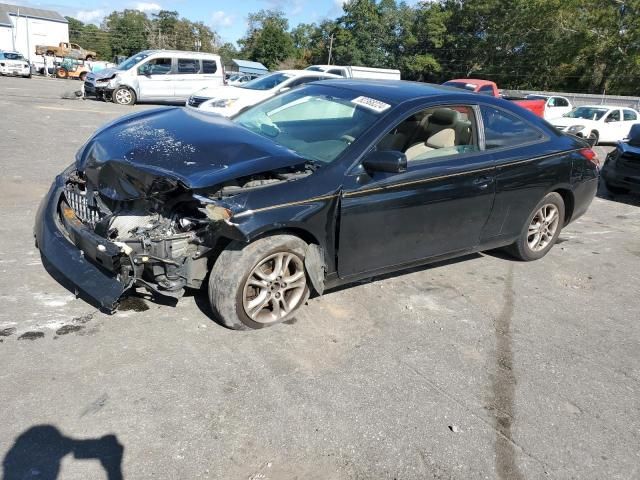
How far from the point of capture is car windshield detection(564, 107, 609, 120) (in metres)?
17.6

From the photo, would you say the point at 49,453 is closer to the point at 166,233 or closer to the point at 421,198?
the point at 166,233

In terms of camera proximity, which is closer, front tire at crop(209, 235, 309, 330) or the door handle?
front tire at crop(209, 235, 309, 330)

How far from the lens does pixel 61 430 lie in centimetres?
250

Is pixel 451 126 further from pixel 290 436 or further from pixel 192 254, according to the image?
pixel 290 436

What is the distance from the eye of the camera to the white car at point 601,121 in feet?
56.7

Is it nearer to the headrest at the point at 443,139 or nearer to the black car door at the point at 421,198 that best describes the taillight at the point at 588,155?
the black car door at the point at 421,198

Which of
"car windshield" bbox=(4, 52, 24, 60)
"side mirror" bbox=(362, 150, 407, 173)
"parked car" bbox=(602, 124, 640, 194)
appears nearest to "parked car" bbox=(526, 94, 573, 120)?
"parked car" bbox=(602, 124, 640, 194)

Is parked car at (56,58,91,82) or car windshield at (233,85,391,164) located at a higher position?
parked car at (56,58,91,82)

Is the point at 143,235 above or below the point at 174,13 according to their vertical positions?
below

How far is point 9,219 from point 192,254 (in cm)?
295

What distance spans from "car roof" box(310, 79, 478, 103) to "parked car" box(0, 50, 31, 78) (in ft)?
110

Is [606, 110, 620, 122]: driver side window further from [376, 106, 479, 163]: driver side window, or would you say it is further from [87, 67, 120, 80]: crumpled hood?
[87, 67, 120, 80]: crumpled hood

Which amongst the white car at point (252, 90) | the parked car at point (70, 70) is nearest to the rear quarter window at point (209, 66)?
the white car at point (252, 90)

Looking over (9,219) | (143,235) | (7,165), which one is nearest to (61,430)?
(143,235)
